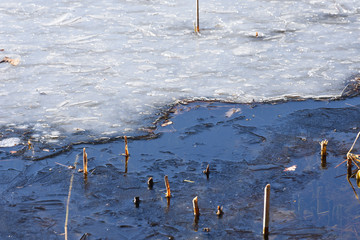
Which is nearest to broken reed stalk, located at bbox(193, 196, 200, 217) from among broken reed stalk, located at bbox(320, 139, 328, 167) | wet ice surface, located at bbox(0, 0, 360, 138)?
broken reed stalk, located at bbox(320, 139, 328, 167)

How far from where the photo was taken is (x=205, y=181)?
11.3 ft

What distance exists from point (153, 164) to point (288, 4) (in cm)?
429

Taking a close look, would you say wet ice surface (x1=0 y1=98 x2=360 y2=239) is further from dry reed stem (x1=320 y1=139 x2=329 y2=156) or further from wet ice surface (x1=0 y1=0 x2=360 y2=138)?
wet ice surface (x1=0 y1=0 x2=360 y2=138)

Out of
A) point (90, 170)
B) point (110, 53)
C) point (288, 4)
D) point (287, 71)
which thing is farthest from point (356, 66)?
point (90, 170)

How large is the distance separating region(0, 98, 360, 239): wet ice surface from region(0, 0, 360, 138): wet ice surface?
39cm

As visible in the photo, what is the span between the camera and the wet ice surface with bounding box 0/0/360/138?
4.62 m

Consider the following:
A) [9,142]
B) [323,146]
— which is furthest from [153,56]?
[323,146]

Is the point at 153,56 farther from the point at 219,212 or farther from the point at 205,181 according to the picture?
the point at 219,212

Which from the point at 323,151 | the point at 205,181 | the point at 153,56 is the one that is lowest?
the point at 205,181

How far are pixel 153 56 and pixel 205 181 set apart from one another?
8.14 feet

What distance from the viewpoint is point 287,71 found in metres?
5.16

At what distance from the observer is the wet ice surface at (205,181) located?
9.84 feet

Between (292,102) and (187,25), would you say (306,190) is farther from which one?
(187,25)

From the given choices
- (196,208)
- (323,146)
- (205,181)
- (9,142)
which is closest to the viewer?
(196,208)
